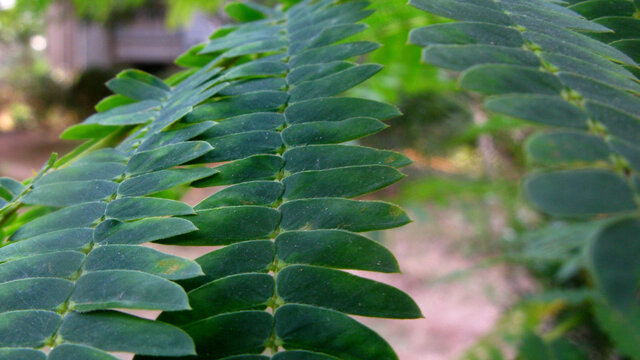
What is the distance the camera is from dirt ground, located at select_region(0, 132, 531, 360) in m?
3.46

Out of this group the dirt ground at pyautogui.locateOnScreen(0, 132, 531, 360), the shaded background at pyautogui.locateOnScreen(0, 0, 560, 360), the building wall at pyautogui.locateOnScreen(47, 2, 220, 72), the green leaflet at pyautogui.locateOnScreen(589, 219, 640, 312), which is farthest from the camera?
the building wall at pyautogui.locateOnScreen(47, 2, 220, 72)

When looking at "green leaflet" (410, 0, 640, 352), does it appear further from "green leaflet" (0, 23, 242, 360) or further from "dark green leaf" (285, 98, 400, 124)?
"green leaflet" (0, 23, 242, 360)

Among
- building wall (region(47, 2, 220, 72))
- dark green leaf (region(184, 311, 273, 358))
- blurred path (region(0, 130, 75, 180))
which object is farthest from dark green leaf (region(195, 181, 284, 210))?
building wall (region(47, 2, 220, 72))

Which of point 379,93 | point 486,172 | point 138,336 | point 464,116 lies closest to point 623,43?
point 138,336

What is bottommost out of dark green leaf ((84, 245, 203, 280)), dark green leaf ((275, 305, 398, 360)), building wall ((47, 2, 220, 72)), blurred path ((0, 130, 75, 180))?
blurred path ((0, 130, 75, 180))

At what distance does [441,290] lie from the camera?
14.0 ft

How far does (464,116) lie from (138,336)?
14.5 ft

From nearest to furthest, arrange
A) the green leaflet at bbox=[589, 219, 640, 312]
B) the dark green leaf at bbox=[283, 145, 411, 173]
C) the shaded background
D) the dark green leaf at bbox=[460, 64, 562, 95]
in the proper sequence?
the green leaflet at bbox=[589, 219, 640, 312]
the dark green leaf at bbox=[460, 64, 562, 95]
the dark green leaf at bbox=[283, 145, 411, 173]
the shaded background

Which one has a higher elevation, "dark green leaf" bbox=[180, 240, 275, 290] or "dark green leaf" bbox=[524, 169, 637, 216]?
"dark green leaf" bbox=[524, 169, 637, 216]

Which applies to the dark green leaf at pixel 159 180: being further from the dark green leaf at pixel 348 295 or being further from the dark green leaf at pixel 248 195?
the dark green leaf at pixel 348 295

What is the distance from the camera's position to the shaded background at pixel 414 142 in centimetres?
177

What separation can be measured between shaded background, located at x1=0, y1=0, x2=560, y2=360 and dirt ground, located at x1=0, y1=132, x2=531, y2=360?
0.01 meters

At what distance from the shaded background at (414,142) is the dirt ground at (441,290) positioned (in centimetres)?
1

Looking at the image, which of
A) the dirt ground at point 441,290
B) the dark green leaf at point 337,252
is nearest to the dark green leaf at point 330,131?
the dark green leaf at point 337,252
